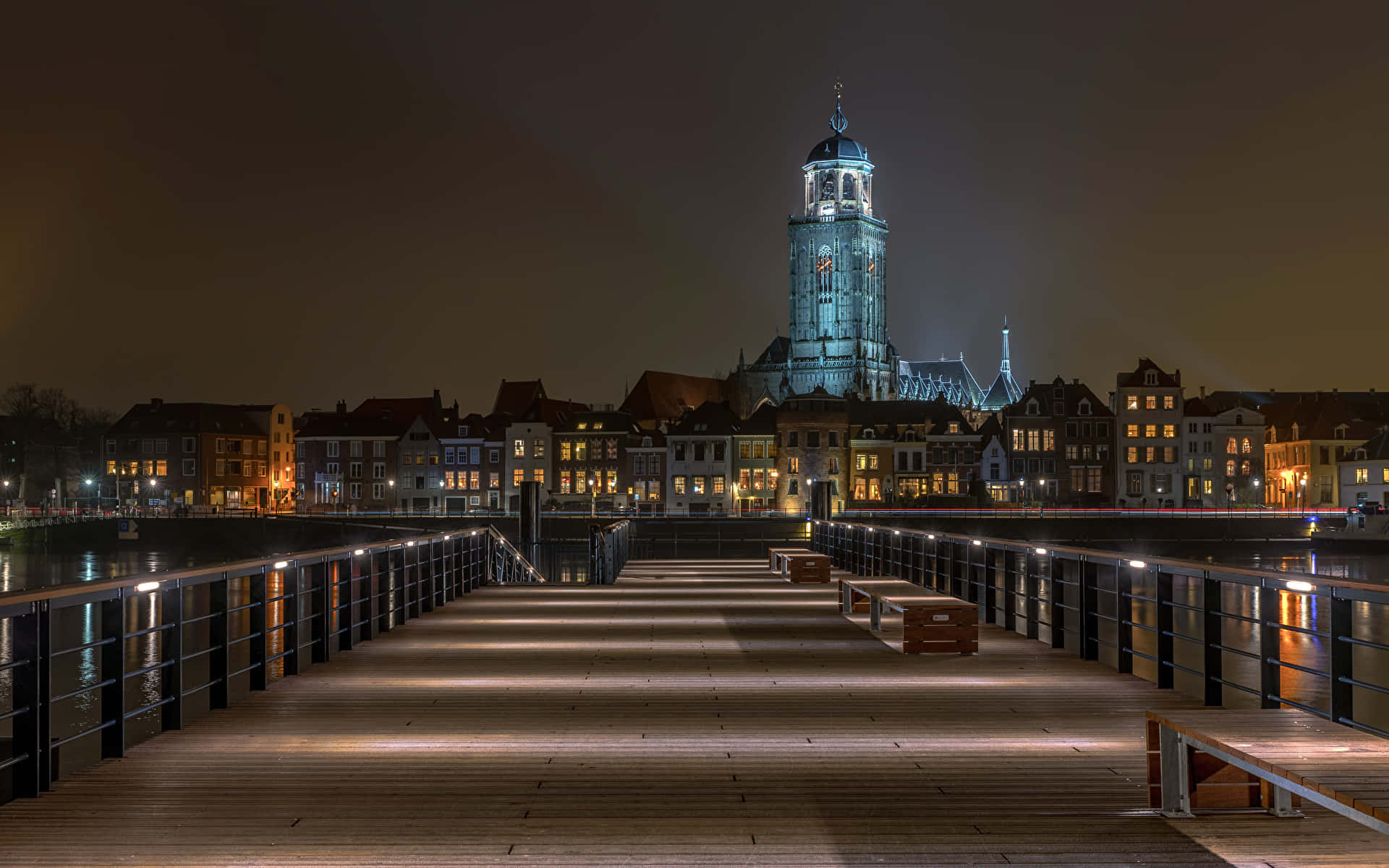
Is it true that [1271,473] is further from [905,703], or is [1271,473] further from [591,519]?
[905,703]

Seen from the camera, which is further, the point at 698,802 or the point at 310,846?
the point at 698,802

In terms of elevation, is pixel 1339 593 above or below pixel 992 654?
above

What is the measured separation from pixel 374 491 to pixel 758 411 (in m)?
26.5

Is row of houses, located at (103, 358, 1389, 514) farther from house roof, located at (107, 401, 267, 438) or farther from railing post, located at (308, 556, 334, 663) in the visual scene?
railing post, located at (308, 556, 334, 663)

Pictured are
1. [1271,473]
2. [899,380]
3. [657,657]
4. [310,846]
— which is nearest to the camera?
[310,846]

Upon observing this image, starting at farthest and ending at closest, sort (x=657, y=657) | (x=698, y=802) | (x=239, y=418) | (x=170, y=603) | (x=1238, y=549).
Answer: (x=239, y=418)
(x=1238, y=549)
(x=657, y=657)
(x=170, y=603)
(x=698, y=802)

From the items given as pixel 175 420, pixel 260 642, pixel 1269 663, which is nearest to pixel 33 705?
pixel 260 642

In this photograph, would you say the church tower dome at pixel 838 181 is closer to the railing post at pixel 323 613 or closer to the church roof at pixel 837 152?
the church roof at pixel 837 152

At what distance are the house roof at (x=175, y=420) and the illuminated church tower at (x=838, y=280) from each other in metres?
49.9

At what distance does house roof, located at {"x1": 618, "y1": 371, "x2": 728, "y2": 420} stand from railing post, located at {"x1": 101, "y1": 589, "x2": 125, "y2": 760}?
9047 cm

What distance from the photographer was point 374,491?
8556 cm

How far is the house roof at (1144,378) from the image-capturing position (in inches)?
3046

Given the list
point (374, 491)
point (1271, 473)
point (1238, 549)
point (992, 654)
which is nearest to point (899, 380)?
point (1271, 473)

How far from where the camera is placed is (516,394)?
9825 centimetres
